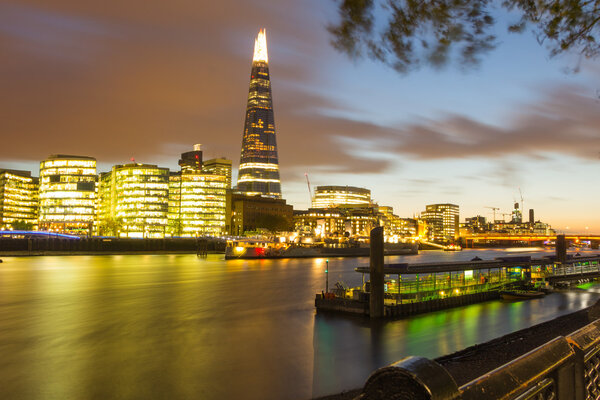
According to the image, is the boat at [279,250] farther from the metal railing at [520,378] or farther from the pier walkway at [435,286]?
the metal railing at [520,378]

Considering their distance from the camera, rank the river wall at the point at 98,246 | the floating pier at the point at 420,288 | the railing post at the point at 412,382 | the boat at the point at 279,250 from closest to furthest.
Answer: the railing post at the point at 412,382
the floating pier at the point at 420,288
the boat at the point at 279,250
the river wall at the point at 98,246

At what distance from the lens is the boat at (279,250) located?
148 meters

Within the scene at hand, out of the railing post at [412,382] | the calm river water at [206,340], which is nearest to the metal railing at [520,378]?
the railing post at [412,382]

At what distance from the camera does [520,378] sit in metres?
2.88

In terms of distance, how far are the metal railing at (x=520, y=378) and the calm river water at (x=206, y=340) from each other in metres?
21.9

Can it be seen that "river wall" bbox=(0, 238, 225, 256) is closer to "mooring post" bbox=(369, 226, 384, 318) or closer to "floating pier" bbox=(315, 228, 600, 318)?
"floating pier" bbox=(315, 228, 600, 318)

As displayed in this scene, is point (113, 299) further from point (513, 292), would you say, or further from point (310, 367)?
point (513, 292)

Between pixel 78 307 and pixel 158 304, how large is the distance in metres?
8.26

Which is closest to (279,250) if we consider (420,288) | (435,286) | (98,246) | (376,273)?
(98,246)

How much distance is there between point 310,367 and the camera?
95.0 ft

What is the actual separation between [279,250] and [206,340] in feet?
397

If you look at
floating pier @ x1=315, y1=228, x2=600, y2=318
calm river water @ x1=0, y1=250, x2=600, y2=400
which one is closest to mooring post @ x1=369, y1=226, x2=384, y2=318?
floating pier @ x1=315, y1=228, x2=600, y2=318

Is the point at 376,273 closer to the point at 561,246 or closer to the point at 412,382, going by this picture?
the point at 412,382

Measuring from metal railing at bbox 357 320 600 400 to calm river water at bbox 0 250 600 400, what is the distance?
71.9 ft
